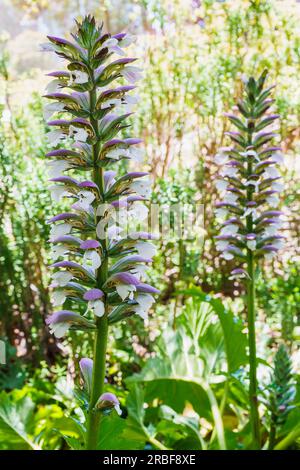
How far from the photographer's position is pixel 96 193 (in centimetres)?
114

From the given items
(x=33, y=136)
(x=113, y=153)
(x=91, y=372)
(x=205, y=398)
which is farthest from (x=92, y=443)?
(x=33, y=136)

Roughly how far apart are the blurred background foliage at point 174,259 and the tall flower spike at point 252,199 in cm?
19

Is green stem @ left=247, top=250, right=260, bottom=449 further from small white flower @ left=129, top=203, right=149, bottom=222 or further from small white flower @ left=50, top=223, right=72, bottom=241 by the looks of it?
small white flower @ left=50, top=223, right=72, bottom=241

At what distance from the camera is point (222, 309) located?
188 centimetres

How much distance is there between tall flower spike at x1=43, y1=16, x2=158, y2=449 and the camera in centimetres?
111

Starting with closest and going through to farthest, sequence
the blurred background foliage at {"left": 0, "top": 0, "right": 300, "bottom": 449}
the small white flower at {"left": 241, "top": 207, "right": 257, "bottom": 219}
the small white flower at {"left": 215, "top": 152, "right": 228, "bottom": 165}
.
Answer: the small white flower at {"left": 241, "top": 207, "right": 257, "bottom": 219}
the small white flower at {"left": 215, "top": 152, "right": 228, "bottom": 165}
the blurred background foliage at {"left": 0, "top": 0, "right": 300, "bottom": 449}

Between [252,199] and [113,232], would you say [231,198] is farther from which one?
[113,232]

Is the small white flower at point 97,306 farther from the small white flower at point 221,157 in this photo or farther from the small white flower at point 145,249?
the small white flower at point 221,157

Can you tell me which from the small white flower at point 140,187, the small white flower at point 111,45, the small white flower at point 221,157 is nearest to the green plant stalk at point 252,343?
the small white flower at point 221,157

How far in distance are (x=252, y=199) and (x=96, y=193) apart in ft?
2.45

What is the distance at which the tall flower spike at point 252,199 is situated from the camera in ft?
5.53

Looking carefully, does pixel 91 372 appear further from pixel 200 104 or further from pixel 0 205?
pixel 200 104

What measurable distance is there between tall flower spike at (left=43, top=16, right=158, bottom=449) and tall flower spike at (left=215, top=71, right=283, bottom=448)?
61 centimetres

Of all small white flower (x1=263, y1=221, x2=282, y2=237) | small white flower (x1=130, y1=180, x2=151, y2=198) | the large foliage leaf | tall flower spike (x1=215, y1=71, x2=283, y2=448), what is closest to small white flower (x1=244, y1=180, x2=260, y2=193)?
tall flower spike (x1=215, y1=71, x2=283, y2=448)
